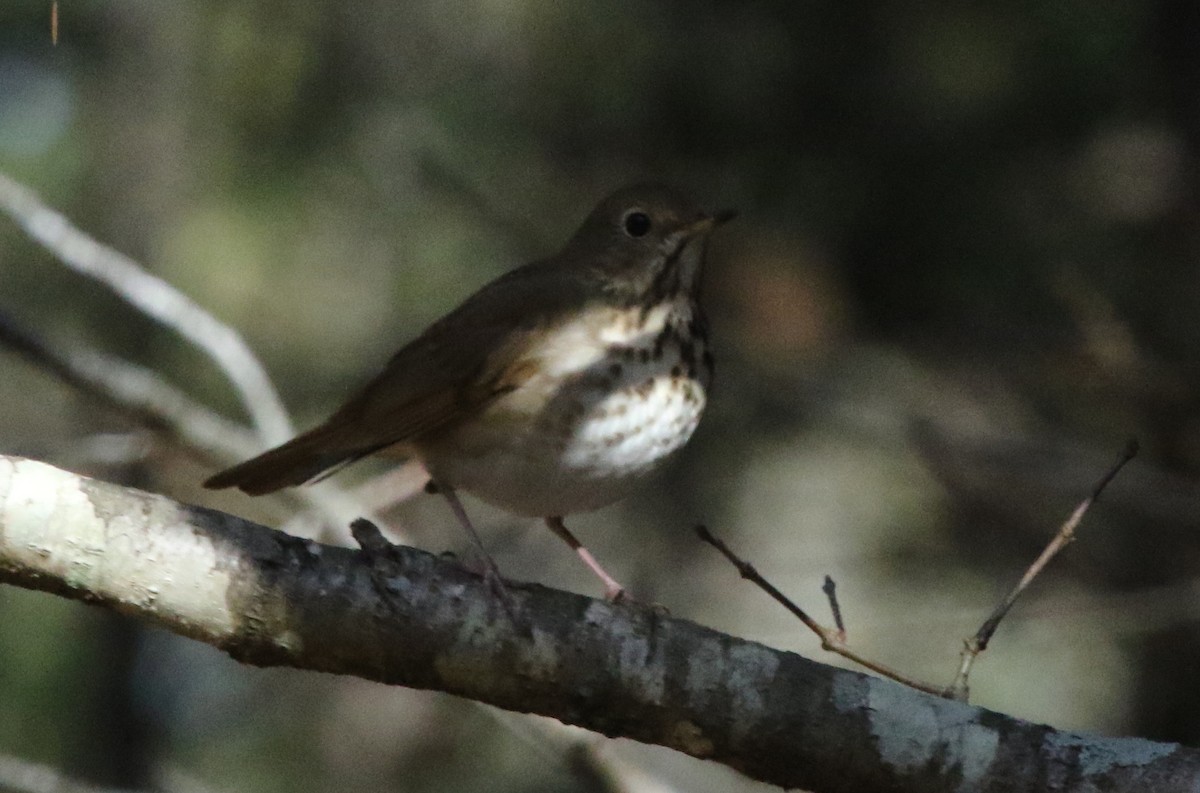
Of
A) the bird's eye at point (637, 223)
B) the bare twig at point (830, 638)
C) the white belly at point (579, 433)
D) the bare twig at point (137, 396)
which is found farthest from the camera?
the bird's eye at point (637, 223)

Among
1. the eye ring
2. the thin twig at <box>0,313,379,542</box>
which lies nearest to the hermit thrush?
the eye ring

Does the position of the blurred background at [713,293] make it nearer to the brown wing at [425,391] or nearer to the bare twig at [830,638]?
the brown wing at [425,391]

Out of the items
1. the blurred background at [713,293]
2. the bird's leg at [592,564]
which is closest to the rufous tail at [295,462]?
the bird's leg at [592,564]

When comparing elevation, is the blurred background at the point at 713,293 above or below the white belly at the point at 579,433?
above

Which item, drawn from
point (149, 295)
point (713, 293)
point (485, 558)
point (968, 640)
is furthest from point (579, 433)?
point (713, 293)

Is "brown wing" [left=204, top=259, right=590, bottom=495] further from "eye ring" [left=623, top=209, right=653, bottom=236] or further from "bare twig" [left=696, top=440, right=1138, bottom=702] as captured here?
"bare twig" [left=696, top=440, right=1138, bottom=702]

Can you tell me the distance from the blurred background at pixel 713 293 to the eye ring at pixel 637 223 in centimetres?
91

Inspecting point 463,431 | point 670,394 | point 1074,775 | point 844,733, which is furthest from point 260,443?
point 1074,775

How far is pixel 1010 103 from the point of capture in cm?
482

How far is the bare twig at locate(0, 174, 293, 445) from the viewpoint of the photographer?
13.0 ft

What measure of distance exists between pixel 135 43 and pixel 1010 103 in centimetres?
308

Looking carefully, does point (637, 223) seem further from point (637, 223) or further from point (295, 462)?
point (295, 462)

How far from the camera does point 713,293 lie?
214 inches

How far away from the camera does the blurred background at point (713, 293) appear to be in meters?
4.72
